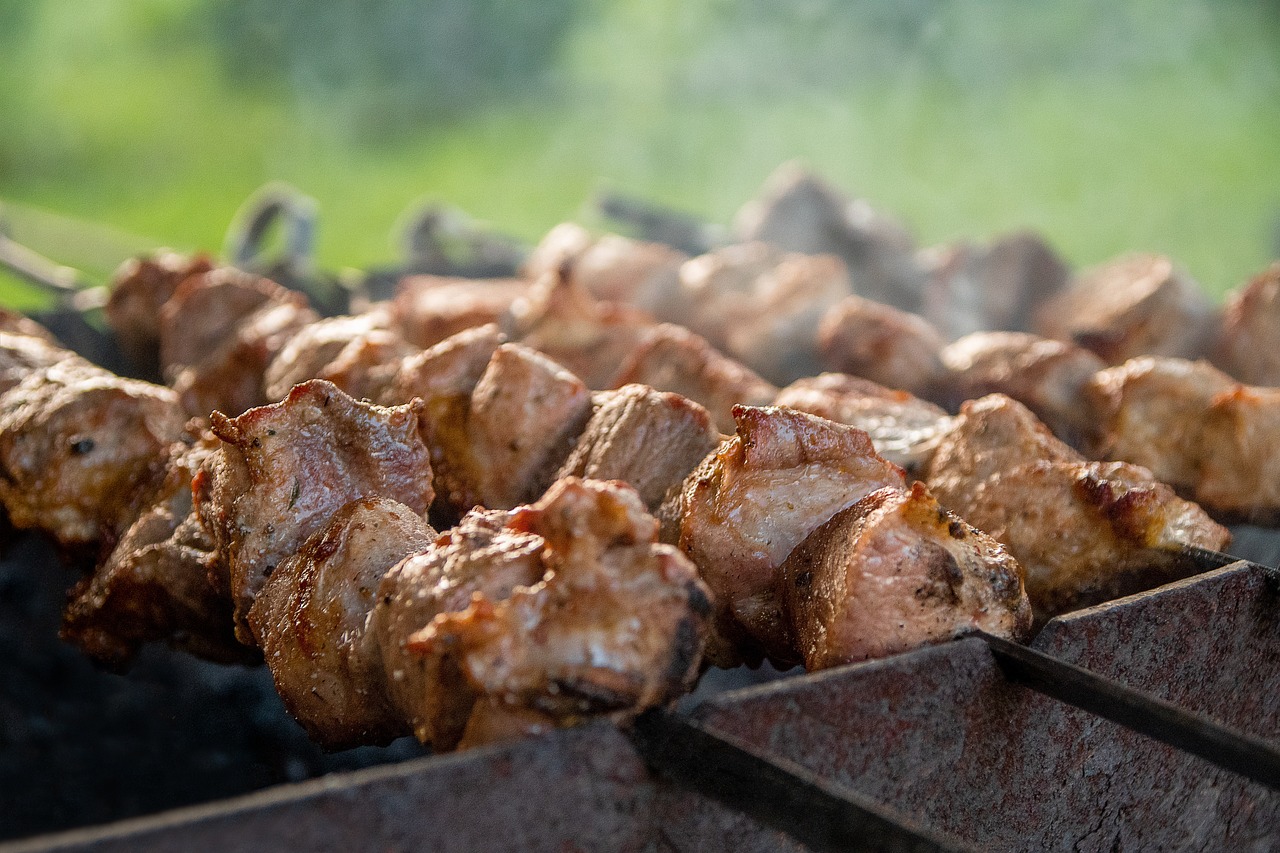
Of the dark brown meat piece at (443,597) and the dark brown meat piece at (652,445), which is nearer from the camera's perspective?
the dark brown meat piece at (443,597)

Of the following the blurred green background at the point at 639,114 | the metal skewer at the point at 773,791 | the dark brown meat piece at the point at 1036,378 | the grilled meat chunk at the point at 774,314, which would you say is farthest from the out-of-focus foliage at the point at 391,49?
the metal skewer at the point at 773,791

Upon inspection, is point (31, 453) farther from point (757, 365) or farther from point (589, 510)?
point (757, 365)

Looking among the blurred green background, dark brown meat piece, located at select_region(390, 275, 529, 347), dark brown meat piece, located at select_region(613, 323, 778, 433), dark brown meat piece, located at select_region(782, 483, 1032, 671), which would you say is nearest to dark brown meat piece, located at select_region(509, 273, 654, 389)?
dark brown meat piece, located at select_region(390, 275, 529, 347)

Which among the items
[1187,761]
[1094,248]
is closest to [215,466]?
[1187,761]

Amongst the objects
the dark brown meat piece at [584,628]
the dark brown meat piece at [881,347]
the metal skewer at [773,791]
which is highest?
the dark brown meat piece at [584,628]

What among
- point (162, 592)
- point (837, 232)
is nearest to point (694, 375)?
point (162, 592)

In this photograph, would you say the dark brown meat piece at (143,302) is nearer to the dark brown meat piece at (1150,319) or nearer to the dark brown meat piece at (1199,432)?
the dark brown meat piece at (1199,432)
